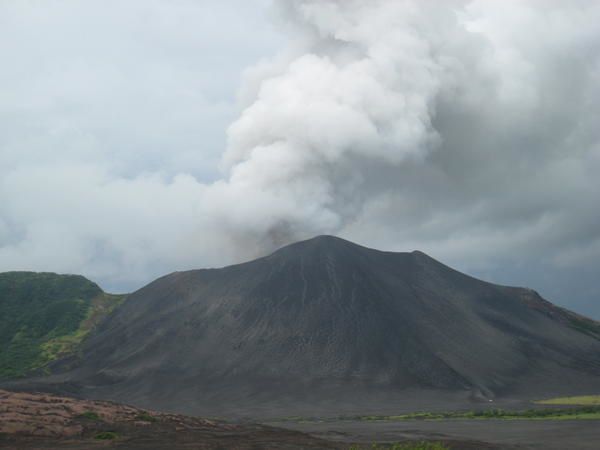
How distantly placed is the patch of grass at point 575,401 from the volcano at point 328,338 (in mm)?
7468

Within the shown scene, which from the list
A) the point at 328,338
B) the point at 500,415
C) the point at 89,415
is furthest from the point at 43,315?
the point at 500,415

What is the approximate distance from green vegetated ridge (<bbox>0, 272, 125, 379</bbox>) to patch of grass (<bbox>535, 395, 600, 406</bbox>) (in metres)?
64.4

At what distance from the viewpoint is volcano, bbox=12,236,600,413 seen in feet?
243

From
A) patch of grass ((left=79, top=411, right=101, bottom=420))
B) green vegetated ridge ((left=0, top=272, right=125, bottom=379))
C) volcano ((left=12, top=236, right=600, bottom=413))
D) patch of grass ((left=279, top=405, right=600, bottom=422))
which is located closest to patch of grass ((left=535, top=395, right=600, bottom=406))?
patch of grass ((left=279, top=405, right=600, bottom=422))

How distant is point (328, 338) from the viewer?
273 feet

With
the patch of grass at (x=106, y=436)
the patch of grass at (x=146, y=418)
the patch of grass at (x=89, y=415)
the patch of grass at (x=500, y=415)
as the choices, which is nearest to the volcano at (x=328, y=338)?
the patch of grass at (x=500, y=415)

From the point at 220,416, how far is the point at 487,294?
61.5 meters

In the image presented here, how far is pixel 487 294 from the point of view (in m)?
106

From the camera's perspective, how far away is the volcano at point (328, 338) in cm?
7406

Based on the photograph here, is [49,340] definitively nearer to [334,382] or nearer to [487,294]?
[334,382]

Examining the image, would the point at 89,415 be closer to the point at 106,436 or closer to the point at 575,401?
the point at 106,436

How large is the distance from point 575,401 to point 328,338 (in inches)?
1244

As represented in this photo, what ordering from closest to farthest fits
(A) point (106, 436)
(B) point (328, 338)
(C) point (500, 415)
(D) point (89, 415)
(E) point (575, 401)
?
1. (A) point (106, 436)
2. (D) point (89, 415)
3. (C) point (500, 415)
4. (E) point (575, 401)
5. (B) point (328, 338)

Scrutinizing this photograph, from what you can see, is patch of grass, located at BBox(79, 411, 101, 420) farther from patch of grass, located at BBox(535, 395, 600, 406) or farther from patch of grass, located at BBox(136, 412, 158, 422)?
patch of grass, located at BBox(535, 395, 600, 406)
